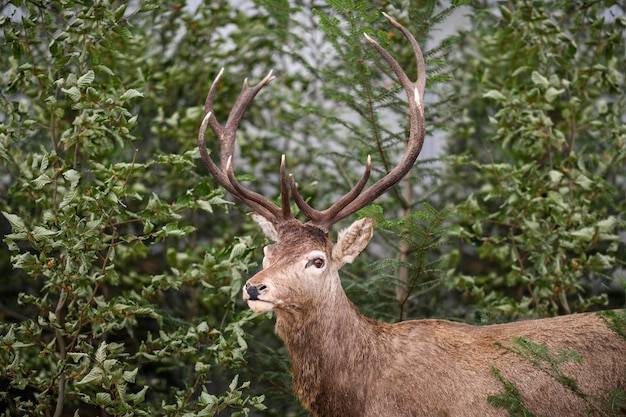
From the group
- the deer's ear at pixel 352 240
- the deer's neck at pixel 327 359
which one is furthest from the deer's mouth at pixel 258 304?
the deer's ear at pixel 352 240

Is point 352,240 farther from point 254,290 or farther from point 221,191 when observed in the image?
point 221,191

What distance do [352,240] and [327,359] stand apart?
51 centimetres

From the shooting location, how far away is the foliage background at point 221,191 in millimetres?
3326

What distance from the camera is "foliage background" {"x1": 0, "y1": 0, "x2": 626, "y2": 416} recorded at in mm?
3326

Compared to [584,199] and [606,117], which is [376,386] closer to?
[584,199]

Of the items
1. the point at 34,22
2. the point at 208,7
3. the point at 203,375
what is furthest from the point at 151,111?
the point at 203,375

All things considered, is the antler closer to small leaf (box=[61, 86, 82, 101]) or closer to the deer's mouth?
the deer's mouth

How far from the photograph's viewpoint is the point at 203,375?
347cm

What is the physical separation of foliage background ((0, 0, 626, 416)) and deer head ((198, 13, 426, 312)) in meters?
0.18

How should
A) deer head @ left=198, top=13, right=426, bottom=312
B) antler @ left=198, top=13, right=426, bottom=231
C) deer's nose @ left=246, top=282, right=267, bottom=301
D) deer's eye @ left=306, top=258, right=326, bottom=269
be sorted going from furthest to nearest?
antler @ left=198, top=13, right=426, bottom=231
deer's eye @ left=306, top=258, right=326, bottom=269
deer head @ left=198, top=13, right=426, bottom=312
deer's nose @ left=246, top=282, right=267, bottom=301

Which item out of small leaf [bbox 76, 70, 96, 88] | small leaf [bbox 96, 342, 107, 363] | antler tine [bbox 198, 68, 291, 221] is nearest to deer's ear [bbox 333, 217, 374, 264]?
antler tine [bbox 198, 68, 291, 221]

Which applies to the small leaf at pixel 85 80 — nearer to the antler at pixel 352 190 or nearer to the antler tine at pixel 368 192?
the antler at pixel 352 190

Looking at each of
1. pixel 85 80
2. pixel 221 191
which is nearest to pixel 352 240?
pixel 221 191

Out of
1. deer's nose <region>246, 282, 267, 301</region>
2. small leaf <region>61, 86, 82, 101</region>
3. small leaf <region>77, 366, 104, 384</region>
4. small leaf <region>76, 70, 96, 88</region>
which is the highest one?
small leaf <region>76, 70, 96, 88</region>
